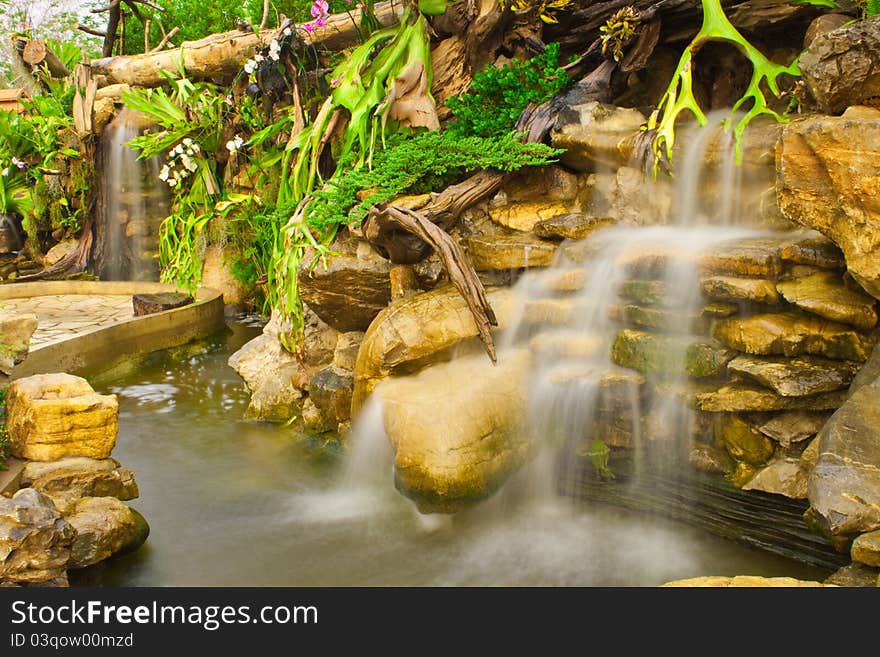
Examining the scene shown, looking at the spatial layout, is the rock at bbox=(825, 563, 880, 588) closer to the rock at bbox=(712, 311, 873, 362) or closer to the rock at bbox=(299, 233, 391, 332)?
the rock at bbox=(712, 311, 873, 362)

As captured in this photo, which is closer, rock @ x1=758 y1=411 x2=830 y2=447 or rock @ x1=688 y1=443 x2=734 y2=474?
rock @ x1=758 y1=411 x2=830 y2=447

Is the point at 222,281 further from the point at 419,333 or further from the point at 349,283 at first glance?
the point at 419,333

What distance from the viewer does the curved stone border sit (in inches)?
259

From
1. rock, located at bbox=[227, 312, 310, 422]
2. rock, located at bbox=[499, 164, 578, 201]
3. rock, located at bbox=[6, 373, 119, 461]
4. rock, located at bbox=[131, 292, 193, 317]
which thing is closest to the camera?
rock, located at bbox=[6, 373, 119, 461]

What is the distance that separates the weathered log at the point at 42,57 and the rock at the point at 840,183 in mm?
12405

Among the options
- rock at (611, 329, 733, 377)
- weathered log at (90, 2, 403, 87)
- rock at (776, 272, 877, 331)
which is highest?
weathered log at (90, 2, 403, 87)

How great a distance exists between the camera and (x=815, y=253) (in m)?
3.88

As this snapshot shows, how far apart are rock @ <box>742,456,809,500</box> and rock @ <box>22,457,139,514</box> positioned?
346cm

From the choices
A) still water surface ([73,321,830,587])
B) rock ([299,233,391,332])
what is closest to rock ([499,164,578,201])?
rock ([299,233,391,332])

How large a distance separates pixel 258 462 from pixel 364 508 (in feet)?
3.74

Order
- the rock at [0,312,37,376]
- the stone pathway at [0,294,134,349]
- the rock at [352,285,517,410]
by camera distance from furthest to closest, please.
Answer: the stone pathway at [0,294,134,349] < the rock at [352,285,517,410] < the rock at [0,312,37,376]

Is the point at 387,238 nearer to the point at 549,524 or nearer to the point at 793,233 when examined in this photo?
the point at 549,524

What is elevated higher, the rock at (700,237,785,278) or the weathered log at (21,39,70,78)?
the weathered log at (21,39,70,78)

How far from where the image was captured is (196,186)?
9.56 m
